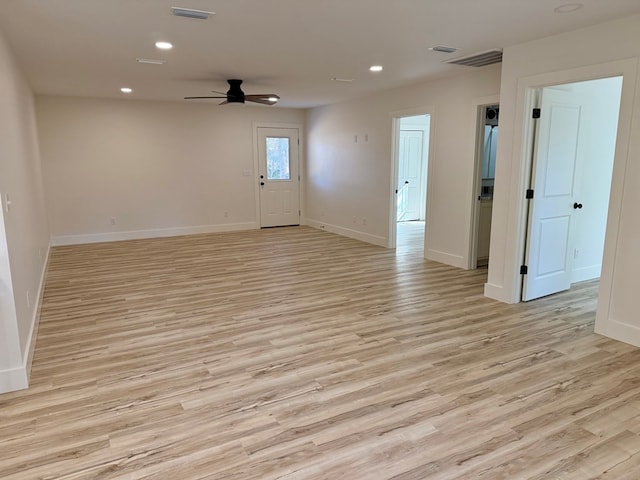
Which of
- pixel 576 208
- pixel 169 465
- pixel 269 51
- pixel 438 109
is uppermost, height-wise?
pixel 269 51

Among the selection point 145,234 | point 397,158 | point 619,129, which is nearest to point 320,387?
point 619,129

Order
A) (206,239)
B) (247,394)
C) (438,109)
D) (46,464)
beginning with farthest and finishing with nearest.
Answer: (206,239), (438,109), (247,394), (46,464)

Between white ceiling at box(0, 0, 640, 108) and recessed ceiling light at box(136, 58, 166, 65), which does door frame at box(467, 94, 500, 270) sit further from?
recessed ceiling light at box(136, 58, 166, 65)

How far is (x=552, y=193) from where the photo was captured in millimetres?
4168

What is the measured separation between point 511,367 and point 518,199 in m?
1.82

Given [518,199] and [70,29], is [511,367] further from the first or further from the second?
[70,29]

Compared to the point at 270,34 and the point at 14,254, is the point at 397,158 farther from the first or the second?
the point at 14,254

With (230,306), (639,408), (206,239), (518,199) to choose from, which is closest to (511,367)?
(639,408)

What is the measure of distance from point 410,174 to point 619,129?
694 centimetres

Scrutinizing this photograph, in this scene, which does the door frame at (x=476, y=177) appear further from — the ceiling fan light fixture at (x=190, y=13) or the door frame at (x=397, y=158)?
the ceiling fan light fixture at (x=190, y=13)

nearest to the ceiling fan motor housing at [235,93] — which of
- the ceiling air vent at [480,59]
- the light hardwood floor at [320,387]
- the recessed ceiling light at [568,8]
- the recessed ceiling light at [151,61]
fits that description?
the recessed ceiling light at [151,61]

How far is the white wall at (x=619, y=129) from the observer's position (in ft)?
Result: 10.5

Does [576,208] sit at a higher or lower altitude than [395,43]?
lower

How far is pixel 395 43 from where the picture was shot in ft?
12.7
